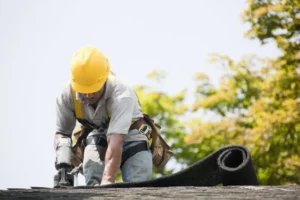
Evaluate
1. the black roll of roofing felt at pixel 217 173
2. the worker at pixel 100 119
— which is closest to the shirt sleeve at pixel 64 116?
the worker at pixel 100 119

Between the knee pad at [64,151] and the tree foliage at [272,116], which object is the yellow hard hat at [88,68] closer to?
the knee pad at [64,151]

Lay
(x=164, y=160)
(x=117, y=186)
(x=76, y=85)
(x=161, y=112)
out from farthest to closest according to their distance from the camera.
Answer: (x=161, y=112) → (x=164, y=160) → (x=76, y=85) → (x=117, y=186)

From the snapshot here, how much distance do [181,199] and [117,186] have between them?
1010 mm

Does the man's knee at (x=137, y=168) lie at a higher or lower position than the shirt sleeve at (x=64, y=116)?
lower

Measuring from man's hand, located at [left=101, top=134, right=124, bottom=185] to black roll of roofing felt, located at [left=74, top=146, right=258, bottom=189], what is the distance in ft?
1.75

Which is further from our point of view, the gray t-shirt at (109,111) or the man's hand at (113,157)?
the gray t-shirt at (109,111)

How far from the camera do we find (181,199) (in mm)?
4293

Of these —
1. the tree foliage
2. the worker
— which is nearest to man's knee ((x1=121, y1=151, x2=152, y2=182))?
the worker

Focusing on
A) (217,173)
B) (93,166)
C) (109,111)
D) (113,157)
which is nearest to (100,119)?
(109,111)

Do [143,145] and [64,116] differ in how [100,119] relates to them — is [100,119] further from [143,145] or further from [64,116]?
[143,145]

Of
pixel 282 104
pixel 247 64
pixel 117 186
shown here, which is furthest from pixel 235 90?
pixel 117 186

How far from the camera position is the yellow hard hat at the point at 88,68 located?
20.4 feet

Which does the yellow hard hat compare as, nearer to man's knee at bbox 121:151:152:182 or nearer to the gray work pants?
the gray work pants

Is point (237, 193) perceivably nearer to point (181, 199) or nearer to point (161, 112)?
point (181, 199)
